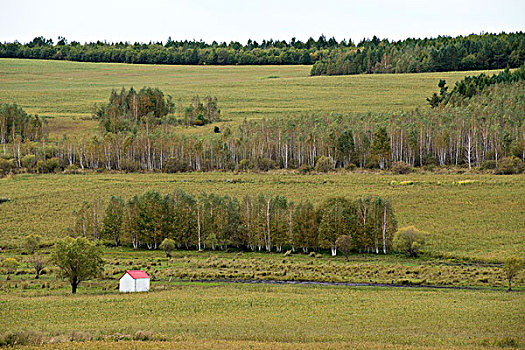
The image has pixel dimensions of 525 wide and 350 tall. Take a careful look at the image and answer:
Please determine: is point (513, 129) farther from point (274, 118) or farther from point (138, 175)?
point (138, 175)

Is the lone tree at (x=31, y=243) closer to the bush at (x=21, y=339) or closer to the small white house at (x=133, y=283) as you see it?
the small white house at (x=133, y=283)

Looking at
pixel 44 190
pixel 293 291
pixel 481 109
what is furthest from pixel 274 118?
pixel 293 291

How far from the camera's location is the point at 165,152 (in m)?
115

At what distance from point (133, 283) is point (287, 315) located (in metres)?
14.3

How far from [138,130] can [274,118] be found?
94.9 feet

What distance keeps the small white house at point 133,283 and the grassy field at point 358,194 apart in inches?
1026

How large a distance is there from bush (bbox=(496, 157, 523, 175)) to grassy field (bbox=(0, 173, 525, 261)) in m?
3.84

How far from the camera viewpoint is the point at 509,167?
9506 centimetres

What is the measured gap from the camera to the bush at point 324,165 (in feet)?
343

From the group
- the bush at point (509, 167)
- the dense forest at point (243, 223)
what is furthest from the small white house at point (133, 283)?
the bush at point (509, 167)

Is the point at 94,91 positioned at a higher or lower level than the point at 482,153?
higher

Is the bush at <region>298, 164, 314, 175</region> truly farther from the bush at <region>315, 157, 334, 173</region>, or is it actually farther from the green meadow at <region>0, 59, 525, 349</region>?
the green meadow at <region>0, 59, 525, 349</region>

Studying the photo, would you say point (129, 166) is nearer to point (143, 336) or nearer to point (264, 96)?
point (264, 96)

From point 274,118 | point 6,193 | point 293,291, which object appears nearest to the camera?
point 293,291
